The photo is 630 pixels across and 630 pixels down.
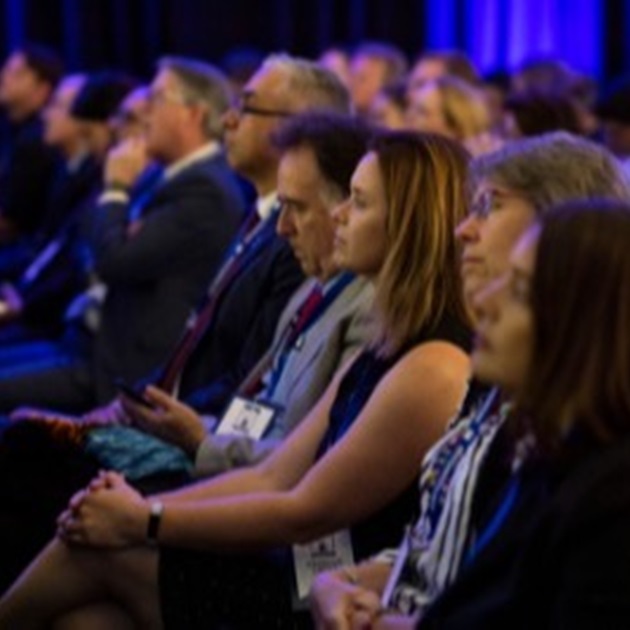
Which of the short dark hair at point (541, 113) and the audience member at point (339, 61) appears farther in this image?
the audience member at point (339, 61)

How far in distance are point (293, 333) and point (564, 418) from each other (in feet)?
5.20

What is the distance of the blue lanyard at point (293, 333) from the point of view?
11.3 ft

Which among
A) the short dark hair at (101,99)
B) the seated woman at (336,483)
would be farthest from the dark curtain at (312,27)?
the seated woman at (336,483)

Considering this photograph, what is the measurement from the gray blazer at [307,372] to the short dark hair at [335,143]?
26 cm

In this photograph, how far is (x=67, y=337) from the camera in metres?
5.59

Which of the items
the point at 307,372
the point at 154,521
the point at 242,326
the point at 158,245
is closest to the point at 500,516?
the point at 154,521

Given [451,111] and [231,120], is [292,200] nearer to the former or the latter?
[231,120]

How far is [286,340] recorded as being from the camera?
3.62m

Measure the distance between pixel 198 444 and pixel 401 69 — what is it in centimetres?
525

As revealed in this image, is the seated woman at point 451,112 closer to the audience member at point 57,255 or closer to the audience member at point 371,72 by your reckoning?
the audience member at point 57,255

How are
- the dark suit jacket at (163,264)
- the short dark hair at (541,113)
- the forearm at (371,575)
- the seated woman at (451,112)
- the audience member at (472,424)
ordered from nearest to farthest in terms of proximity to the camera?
the audience member at (472,424), the forearm at (371,575), the dark suit jacket at (163,264), the short dark hair at (541,113), the seated woman at (451,112)

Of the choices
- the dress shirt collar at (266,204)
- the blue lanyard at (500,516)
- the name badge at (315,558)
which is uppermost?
the blue lanyard at (500,516)

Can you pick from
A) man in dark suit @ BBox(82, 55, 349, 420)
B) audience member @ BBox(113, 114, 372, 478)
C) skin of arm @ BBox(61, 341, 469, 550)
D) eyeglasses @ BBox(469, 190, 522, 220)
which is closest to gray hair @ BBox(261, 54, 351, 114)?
man in dark suit @ BBox(82, 55, 349, 420)

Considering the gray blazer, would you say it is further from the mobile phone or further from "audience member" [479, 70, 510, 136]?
"audience member" [479, 70, 510, 136]
